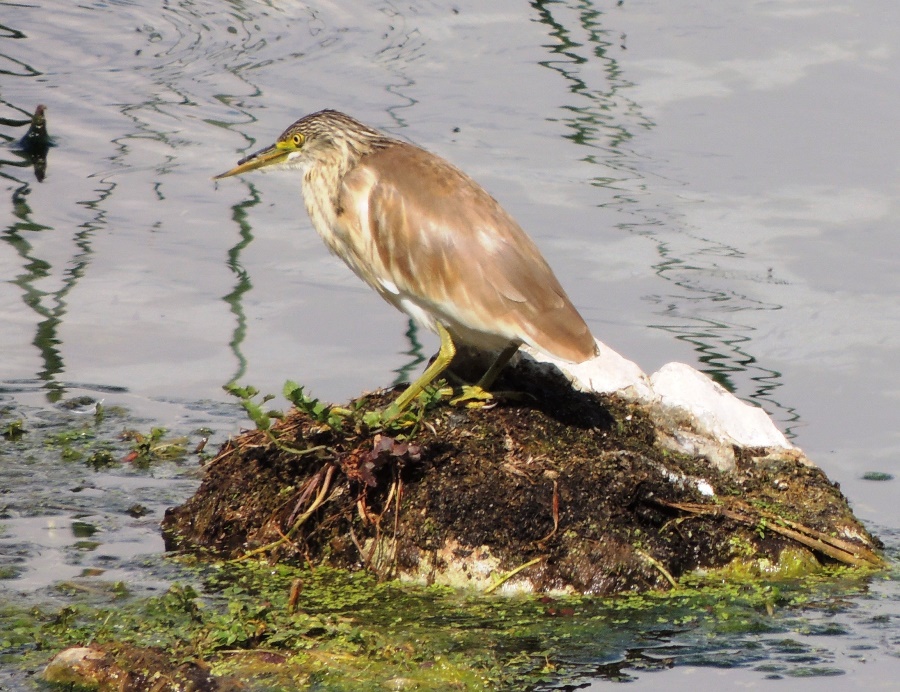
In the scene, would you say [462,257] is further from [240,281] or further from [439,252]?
[240,281]

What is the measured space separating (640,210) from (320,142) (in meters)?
3.61

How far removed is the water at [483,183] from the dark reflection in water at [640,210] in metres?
0.02

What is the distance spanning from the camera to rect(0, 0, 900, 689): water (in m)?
6.98

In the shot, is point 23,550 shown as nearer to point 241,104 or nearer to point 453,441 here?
point 453,441

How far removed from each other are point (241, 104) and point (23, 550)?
6.11 metres

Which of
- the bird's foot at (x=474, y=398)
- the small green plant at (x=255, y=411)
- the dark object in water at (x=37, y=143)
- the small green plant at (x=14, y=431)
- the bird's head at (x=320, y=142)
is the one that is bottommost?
the small green plant at (x=14, y=431)

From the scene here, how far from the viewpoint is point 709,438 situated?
5.48m

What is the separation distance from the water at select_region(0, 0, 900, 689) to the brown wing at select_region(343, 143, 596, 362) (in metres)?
1.32

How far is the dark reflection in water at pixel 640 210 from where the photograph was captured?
7.45 metres

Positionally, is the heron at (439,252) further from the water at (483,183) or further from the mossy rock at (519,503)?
the water at (483,183)

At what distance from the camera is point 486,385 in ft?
17.7

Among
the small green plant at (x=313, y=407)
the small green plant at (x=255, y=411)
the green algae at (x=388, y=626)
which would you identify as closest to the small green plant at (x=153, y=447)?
the small green plant at (x=255, y=411)

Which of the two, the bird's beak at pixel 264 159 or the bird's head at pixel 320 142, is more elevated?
the bird's head at pixel 320 142

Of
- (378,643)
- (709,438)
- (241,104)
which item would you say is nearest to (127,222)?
(241,104)
